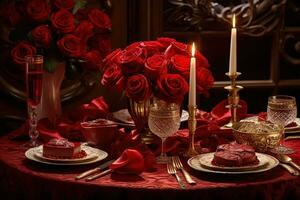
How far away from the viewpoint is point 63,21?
7.38ft

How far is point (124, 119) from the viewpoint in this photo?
2.39m

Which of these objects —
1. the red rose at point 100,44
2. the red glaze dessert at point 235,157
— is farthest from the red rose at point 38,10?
the red glaze dessert at point 235,157

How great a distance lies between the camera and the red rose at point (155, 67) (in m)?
1.99

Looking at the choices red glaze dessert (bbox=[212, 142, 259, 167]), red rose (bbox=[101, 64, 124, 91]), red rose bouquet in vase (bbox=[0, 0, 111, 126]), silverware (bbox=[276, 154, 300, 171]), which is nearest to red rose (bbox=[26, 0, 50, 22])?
red rose bouquet in vase (bbox=[0, 0, 111, 126])

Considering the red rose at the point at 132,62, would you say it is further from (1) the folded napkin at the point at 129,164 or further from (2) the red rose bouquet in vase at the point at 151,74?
(1) the folded napkin at the point at 129,164

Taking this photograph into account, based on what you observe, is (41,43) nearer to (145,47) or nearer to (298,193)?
(145,47)

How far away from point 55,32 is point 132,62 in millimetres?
398

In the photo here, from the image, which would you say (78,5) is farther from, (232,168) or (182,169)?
(232,168)

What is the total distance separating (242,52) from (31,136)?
136 cm

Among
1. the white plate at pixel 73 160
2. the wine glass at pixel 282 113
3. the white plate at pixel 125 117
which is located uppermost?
the wine glass at pixel 282 113

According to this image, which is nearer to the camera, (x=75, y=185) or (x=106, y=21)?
(x=75, y=185)

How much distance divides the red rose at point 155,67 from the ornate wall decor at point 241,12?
1080 mm

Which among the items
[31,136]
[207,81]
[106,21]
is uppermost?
[106,21]

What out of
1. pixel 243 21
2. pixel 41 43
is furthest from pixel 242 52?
pixel 41 43
